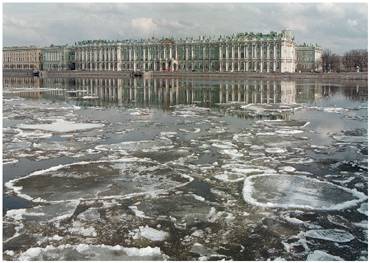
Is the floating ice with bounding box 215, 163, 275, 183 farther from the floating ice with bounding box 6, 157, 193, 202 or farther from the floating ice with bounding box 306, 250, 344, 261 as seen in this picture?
the floating ice with bounding box 306, 250, 344, 261

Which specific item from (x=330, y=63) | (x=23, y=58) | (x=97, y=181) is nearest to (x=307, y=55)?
(x=330, y=63)

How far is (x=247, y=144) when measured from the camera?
1417cm

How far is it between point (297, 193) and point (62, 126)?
11.5 m

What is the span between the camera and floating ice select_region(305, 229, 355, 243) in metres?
6.84

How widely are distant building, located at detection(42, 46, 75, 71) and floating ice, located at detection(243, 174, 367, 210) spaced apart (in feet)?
401

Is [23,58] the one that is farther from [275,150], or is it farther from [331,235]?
[331,235]

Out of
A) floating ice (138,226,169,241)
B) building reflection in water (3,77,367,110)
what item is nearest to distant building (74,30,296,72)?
building reflection in water (3,77,367,110)

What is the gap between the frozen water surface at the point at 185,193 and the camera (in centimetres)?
658

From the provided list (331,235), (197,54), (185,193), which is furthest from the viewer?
(197,54)

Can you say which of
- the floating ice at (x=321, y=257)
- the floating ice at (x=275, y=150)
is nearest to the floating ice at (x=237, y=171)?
the floating ice at (x=275, y=150)

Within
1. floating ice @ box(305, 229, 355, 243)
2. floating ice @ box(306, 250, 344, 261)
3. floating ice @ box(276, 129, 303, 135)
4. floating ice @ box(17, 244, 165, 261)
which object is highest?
floating ice @ box(276, 129, 303, 135)

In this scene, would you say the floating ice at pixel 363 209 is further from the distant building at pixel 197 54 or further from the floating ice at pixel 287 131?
the distant building at pixel 197 54

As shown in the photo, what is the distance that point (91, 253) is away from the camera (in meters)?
6.30

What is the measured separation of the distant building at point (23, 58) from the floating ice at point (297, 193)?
436ft
